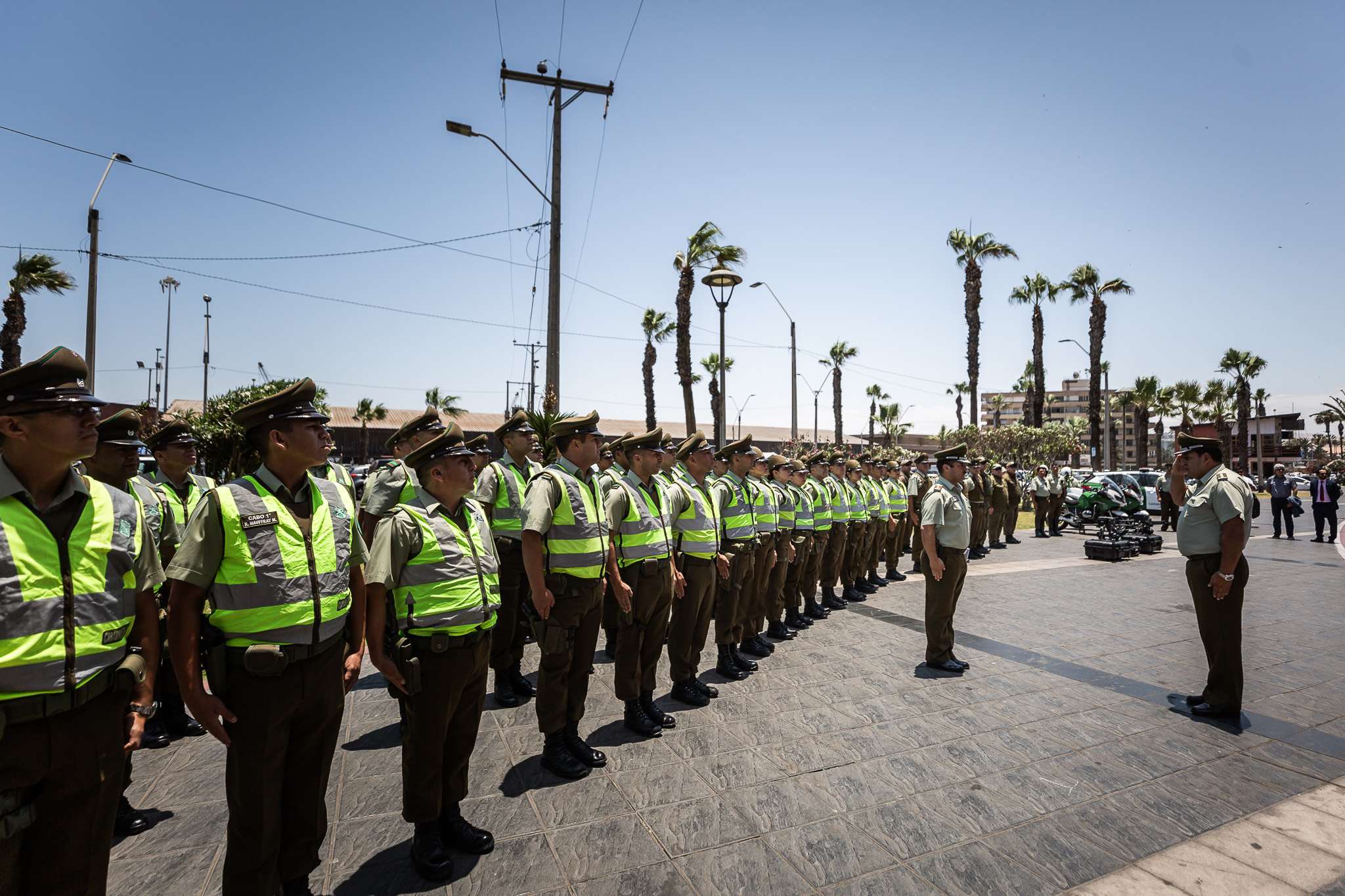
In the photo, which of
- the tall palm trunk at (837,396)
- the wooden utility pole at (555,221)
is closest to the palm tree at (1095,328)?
the tall palm trunk at (837,396)

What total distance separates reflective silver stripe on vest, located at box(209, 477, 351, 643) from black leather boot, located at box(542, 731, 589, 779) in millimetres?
1919

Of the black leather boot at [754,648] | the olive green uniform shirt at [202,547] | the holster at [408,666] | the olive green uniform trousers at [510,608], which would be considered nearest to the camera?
the olive green uniform shirt at [202,547]

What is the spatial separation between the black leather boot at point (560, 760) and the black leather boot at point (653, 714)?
0.78 meters

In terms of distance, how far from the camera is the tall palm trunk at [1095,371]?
34688 mm

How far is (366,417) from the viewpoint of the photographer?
45.2 metres

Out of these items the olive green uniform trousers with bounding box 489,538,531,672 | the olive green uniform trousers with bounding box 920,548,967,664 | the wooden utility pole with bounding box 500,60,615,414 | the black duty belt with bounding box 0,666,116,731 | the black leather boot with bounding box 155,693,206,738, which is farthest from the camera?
the wooden utility pole with bounding box 500,60,615,414

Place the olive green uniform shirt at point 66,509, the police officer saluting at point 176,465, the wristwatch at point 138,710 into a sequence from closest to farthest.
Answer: the olive green uniform shirt at point 66,509 < the wristwatch at point 138,710 < the police officer saluting at point 176,465

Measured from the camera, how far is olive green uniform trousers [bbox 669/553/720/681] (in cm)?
533

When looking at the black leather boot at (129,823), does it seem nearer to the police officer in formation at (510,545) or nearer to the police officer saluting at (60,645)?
the police officer saluting at (60,645)

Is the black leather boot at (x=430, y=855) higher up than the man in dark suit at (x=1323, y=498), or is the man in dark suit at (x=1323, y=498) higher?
the man in dark suit at (x=1323, y=498)

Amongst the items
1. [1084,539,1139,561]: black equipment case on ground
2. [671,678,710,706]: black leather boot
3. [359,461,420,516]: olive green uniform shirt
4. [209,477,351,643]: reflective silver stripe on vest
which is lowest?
[671,678,710,706]: black leather boot

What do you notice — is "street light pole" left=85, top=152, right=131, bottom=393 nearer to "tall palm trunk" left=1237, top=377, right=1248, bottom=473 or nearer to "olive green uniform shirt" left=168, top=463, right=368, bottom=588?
"olive green uniform shirt" left=168, top=463, right=368, bottom=588

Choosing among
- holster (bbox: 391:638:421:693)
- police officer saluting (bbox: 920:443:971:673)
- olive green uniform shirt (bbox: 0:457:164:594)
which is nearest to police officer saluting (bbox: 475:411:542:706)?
holster (bbox: 391:638:421:693)

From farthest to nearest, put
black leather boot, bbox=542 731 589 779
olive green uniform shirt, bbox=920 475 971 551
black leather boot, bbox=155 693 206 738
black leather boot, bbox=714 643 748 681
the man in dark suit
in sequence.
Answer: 1. the man in dark suit
2. olive green uniform shirt, bbox=920 475 971 551
3. black leather boot, bbox=714 643 748 681
4. black leather boot, bbox=155 693 206 738
5. black leather boot, bbox=542 731 589 779
